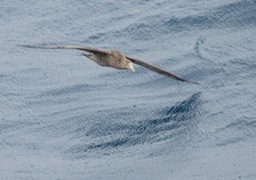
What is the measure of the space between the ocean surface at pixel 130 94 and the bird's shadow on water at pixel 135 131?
0.03 meters

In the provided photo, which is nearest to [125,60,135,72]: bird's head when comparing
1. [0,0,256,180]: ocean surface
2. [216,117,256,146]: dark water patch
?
[0,0,256,180]: ocean surface

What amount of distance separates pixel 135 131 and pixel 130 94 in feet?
6.08

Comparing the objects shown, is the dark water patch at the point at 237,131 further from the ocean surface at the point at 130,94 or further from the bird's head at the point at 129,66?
the bird's head at the point at 129,66

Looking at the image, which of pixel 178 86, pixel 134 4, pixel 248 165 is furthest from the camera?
pixel 134 4

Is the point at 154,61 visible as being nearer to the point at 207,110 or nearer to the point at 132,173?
the point at 207,110

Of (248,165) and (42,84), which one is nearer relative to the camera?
(248,165)

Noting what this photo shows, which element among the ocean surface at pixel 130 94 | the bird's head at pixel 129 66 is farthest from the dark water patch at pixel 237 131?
the bird's head at pixel 129 66

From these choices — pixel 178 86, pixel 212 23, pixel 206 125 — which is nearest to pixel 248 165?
pixel 206 125

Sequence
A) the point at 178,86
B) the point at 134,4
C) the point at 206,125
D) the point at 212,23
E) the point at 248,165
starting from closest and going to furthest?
the point at 248,165 → the point at 206,125 → the point at 178,86 → the point at 212,23 → the point at 134,4

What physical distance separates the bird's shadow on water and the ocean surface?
0.10 ft

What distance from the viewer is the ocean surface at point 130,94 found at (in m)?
24.2

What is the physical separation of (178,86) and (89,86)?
2.46 meters

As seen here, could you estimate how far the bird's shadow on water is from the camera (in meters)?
24.8

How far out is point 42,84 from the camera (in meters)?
28.0
